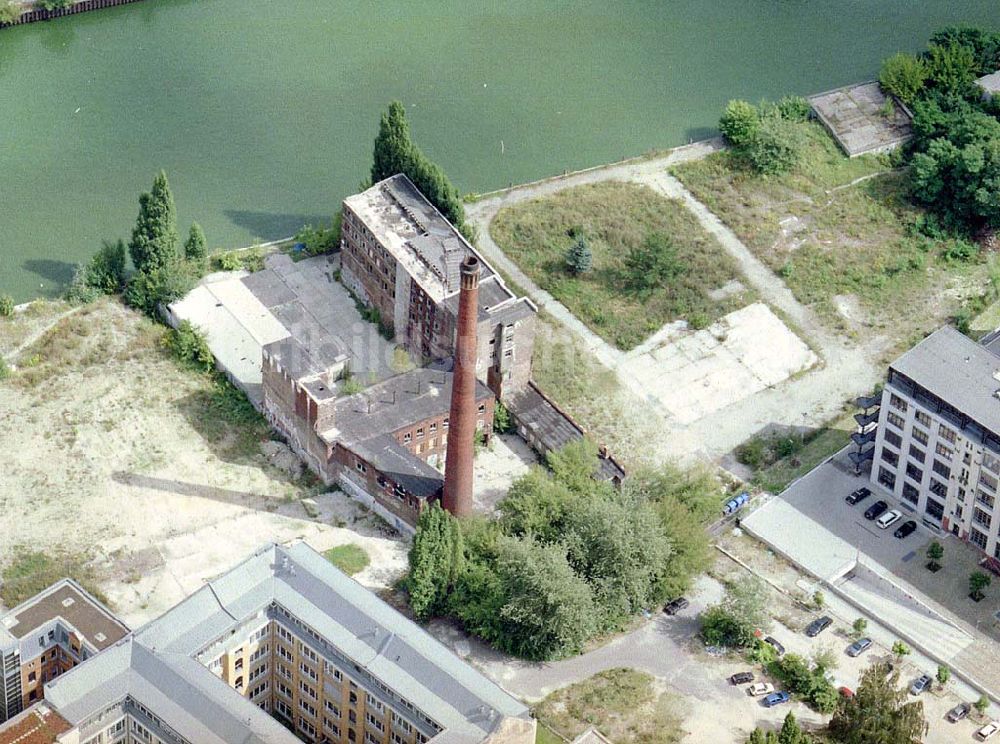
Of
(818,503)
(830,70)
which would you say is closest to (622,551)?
(818,503)

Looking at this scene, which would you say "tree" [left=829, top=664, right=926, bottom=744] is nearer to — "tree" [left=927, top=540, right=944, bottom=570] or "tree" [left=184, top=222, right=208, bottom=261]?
"tree" [left=927, top=540, right=944, bottom=570]

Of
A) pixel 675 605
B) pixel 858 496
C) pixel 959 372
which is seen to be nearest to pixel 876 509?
pixel 858 496

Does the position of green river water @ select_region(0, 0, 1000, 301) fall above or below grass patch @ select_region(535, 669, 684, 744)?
above

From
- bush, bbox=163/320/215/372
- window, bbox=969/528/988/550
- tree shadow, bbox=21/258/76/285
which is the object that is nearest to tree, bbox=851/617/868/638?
window, bbox=969/528/988/550

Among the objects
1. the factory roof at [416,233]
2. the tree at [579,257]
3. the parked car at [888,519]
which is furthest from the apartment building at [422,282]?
the parked car at [888,519]

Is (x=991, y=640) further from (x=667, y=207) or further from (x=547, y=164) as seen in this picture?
(x=547, y=164)

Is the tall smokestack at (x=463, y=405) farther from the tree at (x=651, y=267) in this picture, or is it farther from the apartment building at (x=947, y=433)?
the tree at (x=651, y=267)

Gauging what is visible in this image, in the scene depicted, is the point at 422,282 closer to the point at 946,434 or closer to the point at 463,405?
the point at 463,405
